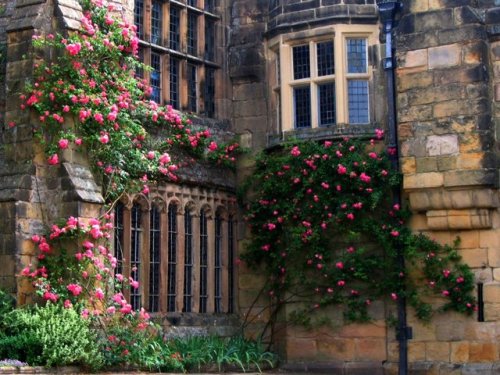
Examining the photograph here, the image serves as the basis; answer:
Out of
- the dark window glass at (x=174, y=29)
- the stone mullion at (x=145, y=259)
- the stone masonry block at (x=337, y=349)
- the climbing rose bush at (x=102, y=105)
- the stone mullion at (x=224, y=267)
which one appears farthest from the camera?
the stone mullion at (x=224, y=267)

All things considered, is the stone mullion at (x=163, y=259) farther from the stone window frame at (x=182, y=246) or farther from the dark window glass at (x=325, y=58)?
the dark window glass at (x=325, y=58)

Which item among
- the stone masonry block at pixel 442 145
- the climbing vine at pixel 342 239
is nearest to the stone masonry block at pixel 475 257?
the climbing vine at pixel 342 239

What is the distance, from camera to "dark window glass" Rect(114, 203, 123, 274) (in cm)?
1466

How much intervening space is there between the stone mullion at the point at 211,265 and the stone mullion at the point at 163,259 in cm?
109

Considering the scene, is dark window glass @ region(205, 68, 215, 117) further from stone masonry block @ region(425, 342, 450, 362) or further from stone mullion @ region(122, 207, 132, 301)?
stone masonry block @ region(425, 342, 450, 362)

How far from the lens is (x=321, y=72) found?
16219 mm

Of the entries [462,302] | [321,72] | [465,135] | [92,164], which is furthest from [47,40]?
[462,302]

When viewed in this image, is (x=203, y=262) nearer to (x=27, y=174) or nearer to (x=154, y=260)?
(x=154, y=260)

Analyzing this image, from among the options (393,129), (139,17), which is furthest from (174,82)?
(393,129)

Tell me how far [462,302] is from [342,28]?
16.2ft

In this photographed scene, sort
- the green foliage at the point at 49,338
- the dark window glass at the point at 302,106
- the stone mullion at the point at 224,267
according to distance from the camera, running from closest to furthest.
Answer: the green foliage at the point at 49,338, the dark window glass at the point at 302,106, the stone mullion at the point at 224,267

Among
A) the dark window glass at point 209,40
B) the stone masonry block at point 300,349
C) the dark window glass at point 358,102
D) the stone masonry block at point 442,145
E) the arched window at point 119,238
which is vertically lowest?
the stone masonry block at point 300,349

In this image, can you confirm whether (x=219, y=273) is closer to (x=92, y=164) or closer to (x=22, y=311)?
(x=92, y=164)

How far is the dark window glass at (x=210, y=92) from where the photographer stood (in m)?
17.0
